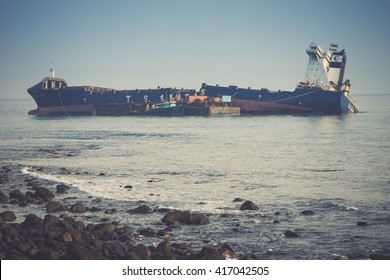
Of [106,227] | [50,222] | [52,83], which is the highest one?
[52,83]

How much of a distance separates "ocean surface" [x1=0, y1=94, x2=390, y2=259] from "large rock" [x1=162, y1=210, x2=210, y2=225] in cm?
22

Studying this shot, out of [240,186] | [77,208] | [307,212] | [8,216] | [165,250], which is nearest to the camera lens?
[165,250]

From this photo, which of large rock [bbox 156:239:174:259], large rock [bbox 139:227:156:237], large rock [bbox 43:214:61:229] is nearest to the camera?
large rock [bbox 156:239:174:259]

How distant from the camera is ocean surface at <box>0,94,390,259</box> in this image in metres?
12.5

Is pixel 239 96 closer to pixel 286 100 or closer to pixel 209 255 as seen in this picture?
pixel 286 100

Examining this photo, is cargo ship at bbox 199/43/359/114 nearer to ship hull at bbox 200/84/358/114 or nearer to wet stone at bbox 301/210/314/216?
ship hull at bbox 200/84/358/114

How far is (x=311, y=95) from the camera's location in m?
78.7

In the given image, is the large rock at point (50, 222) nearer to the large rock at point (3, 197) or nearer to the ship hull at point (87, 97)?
the large rock at point (3, 197)

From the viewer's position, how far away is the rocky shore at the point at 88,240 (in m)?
9.89

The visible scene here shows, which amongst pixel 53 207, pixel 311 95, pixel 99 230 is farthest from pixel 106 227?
pixel 311 95

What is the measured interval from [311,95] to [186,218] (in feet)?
224

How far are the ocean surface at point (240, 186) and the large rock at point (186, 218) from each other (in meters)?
0.22

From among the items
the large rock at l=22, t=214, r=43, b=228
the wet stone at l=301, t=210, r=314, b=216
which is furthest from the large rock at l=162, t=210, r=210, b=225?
the large rock at l=22, t=214, r=43, b=228
